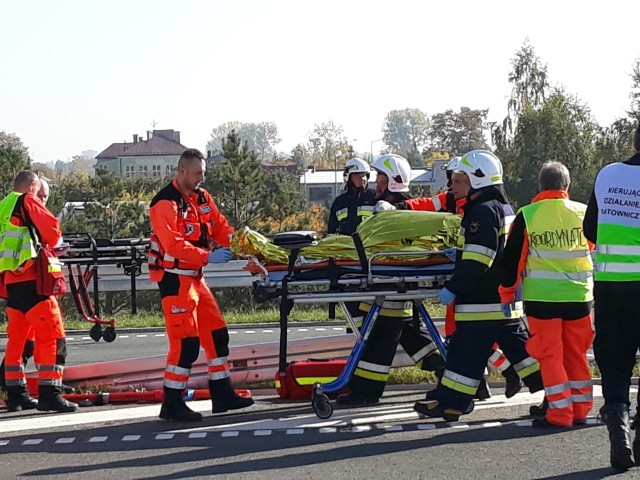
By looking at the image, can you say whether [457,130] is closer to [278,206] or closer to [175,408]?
[278,206]

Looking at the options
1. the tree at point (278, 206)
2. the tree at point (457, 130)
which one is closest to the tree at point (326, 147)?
the tree at point (457, 130)

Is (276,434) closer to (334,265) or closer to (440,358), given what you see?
(334,265)

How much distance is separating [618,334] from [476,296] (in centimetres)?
127

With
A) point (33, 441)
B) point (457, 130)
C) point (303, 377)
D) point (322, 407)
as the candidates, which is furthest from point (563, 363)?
point (457, 130)

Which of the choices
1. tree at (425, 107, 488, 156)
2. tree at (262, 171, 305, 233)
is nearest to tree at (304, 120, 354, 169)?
tree at (425, 107, 488, 156)

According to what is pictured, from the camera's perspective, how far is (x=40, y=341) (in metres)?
8.22

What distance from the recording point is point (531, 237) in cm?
708

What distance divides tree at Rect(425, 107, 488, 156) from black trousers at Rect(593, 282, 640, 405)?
98066mm

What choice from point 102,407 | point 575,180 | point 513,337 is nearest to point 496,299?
point 513,337

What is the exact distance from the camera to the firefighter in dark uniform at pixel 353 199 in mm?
9617

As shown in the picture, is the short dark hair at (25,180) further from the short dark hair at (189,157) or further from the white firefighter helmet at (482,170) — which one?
the white firefighter helmet at (482,170)

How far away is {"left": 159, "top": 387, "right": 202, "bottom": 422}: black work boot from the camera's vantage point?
760 centimetres

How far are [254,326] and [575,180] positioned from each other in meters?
41.0

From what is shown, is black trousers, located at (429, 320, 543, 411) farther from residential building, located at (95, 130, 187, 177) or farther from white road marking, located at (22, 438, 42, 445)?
residential building, located at (95, 130, 187, 177)
